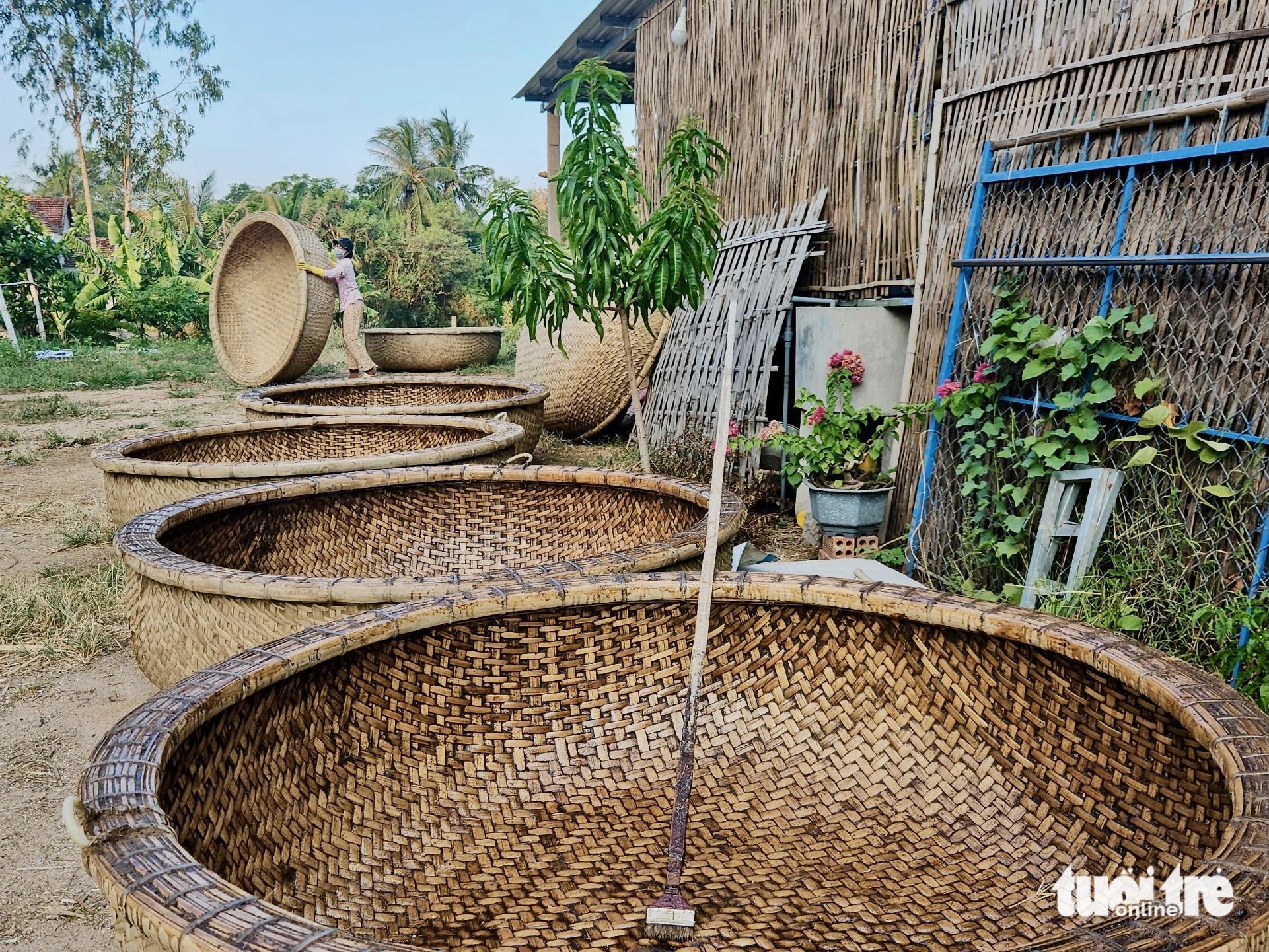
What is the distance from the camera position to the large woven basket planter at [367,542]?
166cm

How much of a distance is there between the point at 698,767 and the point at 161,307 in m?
15.4

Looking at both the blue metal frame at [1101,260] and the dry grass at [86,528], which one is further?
the dry grass at [86,528]

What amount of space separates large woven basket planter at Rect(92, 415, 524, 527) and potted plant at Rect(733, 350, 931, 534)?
3.92 ft

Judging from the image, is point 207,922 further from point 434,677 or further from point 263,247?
point 263,247

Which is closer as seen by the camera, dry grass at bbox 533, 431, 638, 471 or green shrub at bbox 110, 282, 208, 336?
dry grass at bbox 533, 431, 638, 471

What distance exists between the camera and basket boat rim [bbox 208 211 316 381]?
275 inches

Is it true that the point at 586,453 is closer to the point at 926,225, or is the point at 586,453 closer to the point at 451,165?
the point at 926,225

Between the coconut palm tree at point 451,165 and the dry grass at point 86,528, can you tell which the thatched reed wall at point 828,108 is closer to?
the dry grass at point 86,528

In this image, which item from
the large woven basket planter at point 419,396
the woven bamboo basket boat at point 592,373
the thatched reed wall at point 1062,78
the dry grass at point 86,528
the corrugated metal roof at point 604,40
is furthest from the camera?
the corrugated metal roof at point 604,40

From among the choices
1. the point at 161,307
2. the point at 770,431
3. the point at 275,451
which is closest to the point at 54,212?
the point at 161,307

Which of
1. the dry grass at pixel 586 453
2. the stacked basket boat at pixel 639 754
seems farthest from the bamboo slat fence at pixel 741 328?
the stacked basket boat at pixel 639 754

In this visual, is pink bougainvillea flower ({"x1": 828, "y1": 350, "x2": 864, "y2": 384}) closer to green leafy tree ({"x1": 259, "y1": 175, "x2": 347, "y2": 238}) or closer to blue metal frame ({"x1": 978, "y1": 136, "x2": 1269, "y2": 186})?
blue metal frame ({"x1": 978, "y1": 136, "x2": 1269, "y2": 186})


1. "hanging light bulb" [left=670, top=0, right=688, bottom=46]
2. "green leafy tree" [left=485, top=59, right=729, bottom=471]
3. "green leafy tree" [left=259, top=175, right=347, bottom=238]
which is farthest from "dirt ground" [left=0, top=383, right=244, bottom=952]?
"green leafy tree" [left=259, top=175, right=347, bottom=238]

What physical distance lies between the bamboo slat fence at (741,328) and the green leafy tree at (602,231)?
715 millimetres
